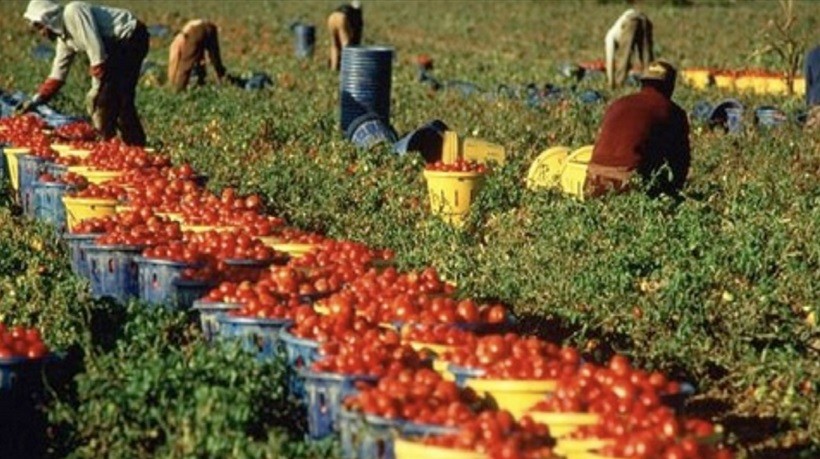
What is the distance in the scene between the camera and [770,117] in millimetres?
17234

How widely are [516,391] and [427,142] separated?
8.85 m

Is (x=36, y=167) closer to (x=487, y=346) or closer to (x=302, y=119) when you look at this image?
(x=302, y=119)

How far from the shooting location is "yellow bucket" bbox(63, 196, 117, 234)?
1070 cm

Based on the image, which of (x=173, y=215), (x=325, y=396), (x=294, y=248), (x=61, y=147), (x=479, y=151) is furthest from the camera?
(x=479, y=151)

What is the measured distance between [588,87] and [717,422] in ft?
51.9

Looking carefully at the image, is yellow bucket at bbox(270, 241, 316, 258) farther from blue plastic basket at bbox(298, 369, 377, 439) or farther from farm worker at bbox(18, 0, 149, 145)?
farm worker at bbox(18, 0, 149, 145)

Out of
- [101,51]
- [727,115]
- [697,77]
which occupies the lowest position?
[697,77]

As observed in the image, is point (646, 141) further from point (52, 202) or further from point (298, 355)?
point (298, 355)

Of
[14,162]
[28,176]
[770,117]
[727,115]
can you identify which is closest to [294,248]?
[28,176]

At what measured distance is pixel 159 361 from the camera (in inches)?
267

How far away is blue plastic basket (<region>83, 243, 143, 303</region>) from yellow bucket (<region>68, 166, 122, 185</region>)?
7.45 ft

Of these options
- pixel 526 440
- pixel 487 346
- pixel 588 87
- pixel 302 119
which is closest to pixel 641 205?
pixel 487 346

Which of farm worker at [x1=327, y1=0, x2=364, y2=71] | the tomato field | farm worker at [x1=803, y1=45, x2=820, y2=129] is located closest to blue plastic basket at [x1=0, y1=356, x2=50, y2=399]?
the tomato field

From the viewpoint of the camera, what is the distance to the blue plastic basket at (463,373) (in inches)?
257
